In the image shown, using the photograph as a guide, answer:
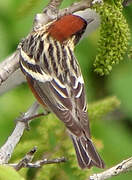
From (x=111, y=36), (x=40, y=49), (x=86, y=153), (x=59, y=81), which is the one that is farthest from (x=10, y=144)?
(x=40, y=49)

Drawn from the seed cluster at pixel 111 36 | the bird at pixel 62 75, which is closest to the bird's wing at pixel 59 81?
the bird at pixel 62 75

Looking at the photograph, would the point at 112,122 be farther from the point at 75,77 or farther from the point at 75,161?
A: the point at 75,161

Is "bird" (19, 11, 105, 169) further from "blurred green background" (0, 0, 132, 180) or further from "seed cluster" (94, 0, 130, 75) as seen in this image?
"seed cluster" (94, 0, 130, 75)

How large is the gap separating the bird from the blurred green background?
283mm

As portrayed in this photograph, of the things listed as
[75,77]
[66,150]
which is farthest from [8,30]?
[66,150]

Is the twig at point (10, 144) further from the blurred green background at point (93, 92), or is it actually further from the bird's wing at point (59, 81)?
the blurred green background at point (93, 92)

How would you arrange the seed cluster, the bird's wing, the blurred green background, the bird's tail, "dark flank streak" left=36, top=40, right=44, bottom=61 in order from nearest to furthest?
the seed cluster
the bird's tail
the bird's wing
"dark flank streak" left=36, top=40, right=44, bottom=61
the blurred green background

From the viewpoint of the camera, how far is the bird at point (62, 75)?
4295mm

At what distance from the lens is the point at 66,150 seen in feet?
13.3

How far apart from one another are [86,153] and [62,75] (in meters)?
0.94

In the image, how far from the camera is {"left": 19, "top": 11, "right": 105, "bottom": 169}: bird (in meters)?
4.29

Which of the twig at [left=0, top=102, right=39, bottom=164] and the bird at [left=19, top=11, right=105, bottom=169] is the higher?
the twig at [left=0, top=102, right=39, bottom=164]

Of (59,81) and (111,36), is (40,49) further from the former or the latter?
(111,36)

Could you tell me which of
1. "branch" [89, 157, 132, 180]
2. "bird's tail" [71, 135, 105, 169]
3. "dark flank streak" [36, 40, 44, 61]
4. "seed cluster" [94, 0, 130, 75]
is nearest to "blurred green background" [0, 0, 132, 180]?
"dark flank streak" [36, 40, 44, 61]
